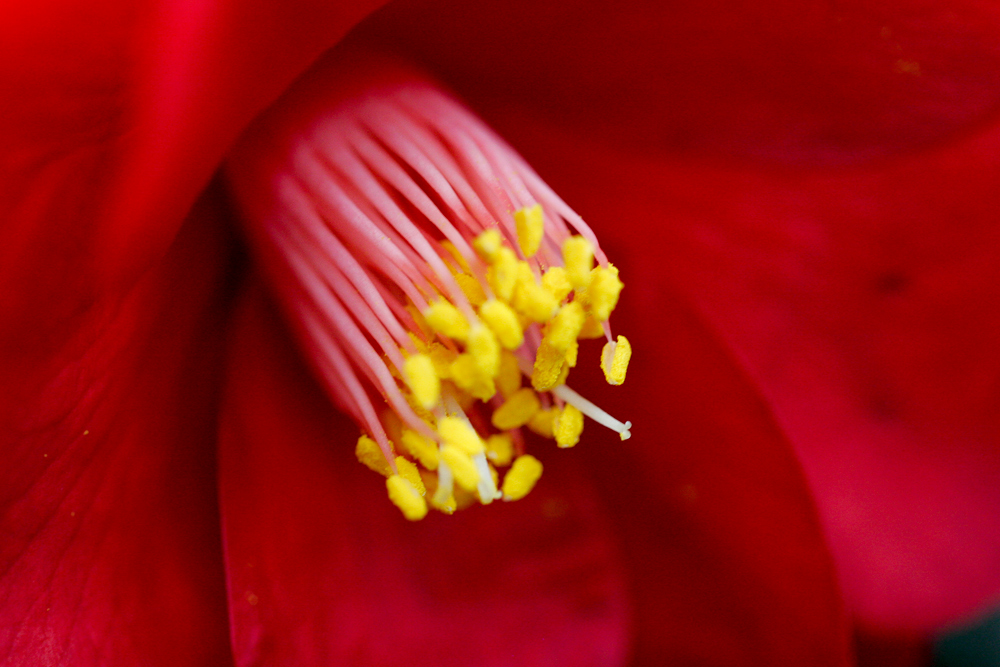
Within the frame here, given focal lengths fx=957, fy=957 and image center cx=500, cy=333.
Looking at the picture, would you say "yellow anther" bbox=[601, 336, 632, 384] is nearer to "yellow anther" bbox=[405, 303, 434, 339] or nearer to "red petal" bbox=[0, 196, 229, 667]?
"yellow anther" bbox=[405, 303, 434, 339]

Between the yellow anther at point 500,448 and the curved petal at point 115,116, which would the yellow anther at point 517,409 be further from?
the curved petal at point 115,116

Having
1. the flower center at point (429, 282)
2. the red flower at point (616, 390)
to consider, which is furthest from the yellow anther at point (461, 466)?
the red flower at point (616, 390)

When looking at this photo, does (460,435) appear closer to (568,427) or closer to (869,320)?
(568,427)

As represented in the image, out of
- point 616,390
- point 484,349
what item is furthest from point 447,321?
point 616,390

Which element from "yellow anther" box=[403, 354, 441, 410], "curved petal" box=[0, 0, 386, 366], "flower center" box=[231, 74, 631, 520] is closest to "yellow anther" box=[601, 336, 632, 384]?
"flower center" box=[231, 74, 631, 520]

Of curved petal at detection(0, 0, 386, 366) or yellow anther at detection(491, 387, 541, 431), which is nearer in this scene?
curved petal at detection(0, 0, 386, 366)

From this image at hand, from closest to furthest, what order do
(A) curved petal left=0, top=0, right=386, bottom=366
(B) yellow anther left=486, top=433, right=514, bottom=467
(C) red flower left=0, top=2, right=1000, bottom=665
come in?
(A) curved petal left=0, top=0, right=386, bottom=366, (C) red flower left=0, top=2, right=1000, bottom=665, (B) yellow anther left=486, top=433, right=514, bottom=467

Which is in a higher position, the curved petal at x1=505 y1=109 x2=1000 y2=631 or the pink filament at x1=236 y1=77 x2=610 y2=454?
the pink filament at x1=236 y1=77 x2=610 y2=454
